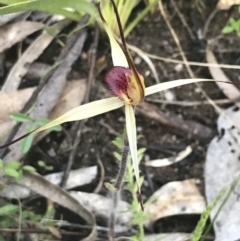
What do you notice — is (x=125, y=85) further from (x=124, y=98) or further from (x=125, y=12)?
(x=125, y=12)

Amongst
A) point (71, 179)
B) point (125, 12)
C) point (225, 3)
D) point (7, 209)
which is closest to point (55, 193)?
point (71, 179)

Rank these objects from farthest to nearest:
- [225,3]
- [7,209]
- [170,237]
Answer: [225,3] → [170,237] → [7,209]

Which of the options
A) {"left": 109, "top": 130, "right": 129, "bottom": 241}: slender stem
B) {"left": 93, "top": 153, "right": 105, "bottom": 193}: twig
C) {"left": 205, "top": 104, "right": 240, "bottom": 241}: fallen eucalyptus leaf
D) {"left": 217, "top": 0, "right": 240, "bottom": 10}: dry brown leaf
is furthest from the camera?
{"left": 217, "top": 0, "right": 240, "bottom": 10}: dry brown leaf

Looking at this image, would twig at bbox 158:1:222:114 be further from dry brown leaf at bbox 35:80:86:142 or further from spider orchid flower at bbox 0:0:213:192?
spider orchid flower at bbox 0:0:213:192

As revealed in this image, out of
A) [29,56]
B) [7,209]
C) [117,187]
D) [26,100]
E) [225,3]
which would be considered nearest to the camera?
[117,187]

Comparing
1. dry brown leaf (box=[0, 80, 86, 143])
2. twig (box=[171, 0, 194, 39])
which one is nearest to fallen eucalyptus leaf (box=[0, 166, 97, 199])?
dry brown leaf (box=[0, 80, 86, 143])

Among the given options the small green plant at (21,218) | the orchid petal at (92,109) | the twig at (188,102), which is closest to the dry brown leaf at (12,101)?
the small green plant at (21,218)

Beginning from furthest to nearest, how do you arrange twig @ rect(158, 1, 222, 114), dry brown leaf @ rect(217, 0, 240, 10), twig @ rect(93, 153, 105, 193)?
dry brown leaf @ rect(217, 0, 240, 10) → twig @ rect(158, 1, 222, 114) → twig @ rect(93, 153, 105, 193)
